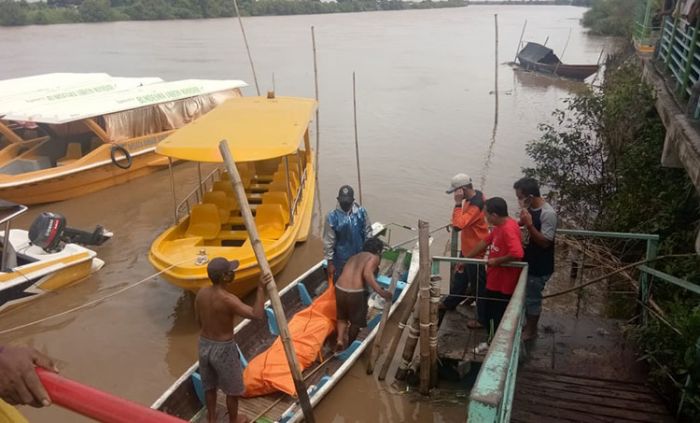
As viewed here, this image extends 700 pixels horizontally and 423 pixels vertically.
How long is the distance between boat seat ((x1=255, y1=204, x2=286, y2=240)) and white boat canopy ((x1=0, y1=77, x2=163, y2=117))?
260 inches

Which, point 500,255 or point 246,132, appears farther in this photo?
point 246,132

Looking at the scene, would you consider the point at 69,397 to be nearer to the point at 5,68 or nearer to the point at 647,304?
the point at 647,304

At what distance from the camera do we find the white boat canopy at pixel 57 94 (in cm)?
1122

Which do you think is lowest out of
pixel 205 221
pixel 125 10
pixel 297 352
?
pixel 297 352

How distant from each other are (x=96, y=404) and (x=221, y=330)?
129 inches

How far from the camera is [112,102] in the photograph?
38.1 feet

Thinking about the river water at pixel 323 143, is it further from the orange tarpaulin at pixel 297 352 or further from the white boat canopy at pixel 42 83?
the white boat canopy at pixel 42 83

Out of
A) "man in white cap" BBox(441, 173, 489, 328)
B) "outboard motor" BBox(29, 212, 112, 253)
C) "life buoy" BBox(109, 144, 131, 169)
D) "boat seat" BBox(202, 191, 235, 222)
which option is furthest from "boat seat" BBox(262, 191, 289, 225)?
"life buoy" BBox(109, 144, 131, 169)

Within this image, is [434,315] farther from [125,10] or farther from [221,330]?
[125,10]

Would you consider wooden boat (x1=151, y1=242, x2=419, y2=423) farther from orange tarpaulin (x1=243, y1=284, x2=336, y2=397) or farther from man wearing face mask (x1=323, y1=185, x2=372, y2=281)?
man wearing face mask (x1=323, y1=185, x2=372, y2=281)

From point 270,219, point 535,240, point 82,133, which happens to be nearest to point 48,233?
point 270,219

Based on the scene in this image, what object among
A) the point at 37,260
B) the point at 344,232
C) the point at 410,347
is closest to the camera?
the point at 410,347

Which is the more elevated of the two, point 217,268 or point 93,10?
point 93,10

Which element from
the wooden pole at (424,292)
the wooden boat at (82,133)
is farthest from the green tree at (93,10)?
the wooden pole at (424,292)
